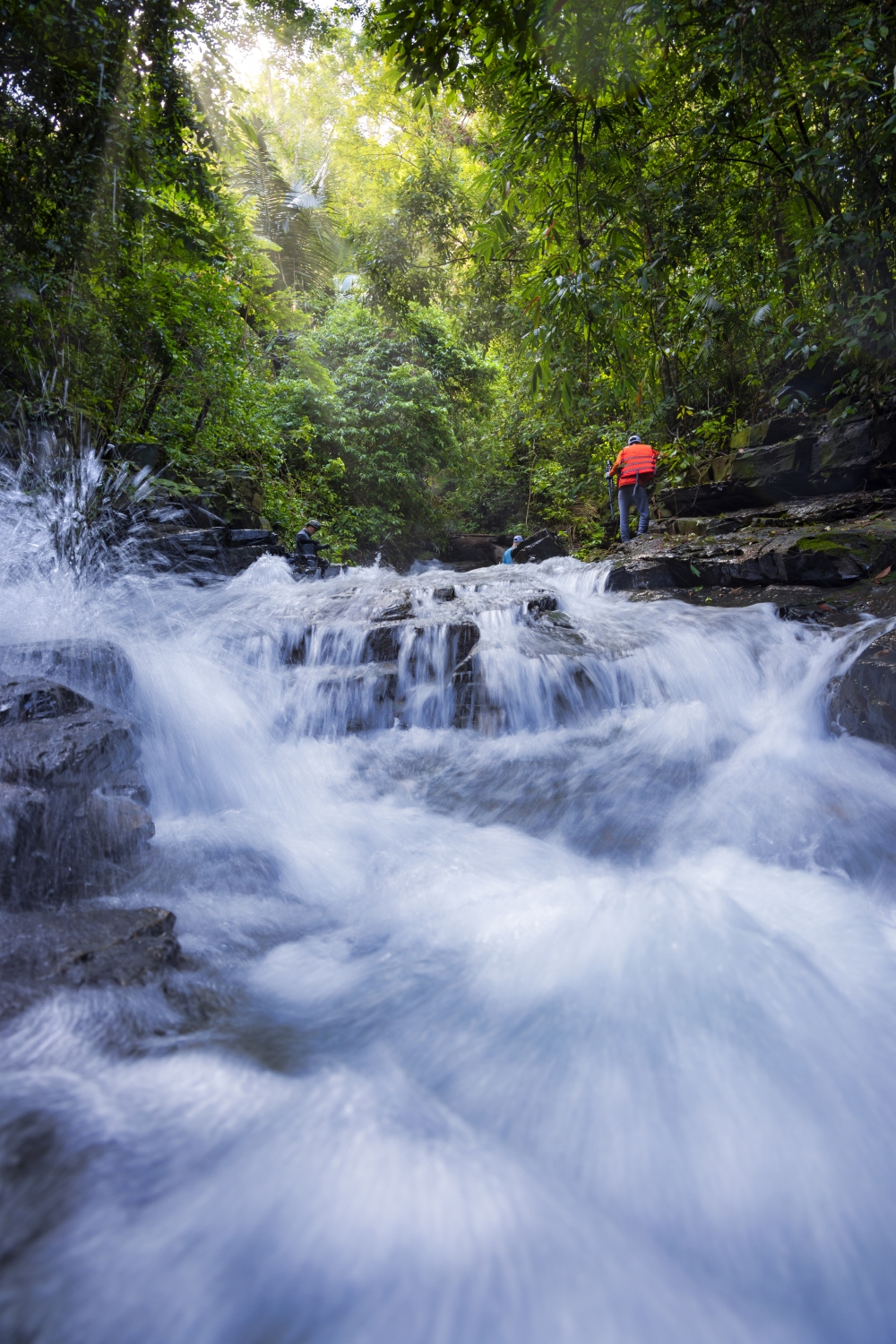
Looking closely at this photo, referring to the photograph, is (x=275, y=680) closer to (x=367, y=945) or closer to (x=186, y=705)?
(x=186, y=705)

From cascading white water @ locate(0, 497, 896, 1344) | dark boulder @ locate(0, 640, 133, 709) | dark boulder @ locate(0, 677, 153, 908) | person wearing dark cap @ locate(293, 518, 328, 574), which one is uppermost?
person wearing dark cap @ locate(293, 518, 328, 574)

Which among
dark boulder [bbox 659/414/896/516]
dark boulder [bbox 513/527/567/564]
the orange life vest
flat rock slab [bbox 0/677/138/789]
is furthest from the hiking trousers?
flat rock slab [bbox 0/677/138/789]

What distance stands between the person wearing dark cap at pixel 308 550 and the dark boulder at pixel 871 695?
9.12 m

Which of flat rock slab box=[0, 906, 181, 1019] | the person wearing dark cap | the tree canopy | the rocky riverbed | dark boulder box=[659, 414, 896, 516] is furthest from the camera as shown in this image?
the person wearing dark cap

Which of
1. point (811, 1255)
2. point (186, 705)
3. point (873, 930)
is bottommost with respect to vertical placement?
point (811, 1255)

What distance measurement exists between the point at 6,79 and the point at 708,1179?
9.44m

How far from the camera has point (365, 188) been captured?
17.7 meters

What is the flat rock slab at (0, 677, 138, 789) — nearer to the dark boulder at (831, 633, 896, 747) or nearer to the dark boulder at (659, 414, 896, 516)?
the dark boulder at (831, 633, 896, 747)

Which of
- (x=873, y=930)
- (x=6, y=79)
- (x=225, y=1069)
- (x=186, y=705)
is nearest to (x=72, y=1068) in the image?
(x=225, y=1069)

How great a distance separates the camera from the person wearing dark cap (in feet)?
37.7

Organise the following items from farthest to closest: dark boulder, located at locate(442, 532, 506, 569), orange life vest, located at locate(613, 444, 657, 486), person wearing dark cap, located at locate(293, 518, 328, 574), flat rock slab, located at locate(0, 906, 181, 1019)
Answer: dark boulder, located at locate(442, 532, 506, 569) < person wearing dark cap, located at locate(293, 518, 328, 574) < orange life vest, located at locate(613, 444, 657, 486) < flat rock slab, located at locate(0, 906, 181, 1019)

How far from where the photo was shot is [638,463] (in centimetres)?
1055

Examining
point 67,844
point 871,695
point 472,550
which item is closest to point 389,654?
point 67,844

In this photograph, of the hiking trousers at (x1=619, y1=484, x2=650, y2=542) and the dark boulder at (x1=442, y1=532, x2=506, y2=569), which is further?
the dark boulder at (x1=442, y1=532, x2=506, y2=569)
